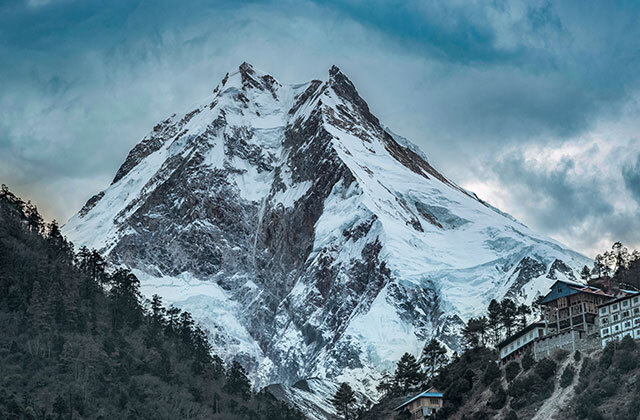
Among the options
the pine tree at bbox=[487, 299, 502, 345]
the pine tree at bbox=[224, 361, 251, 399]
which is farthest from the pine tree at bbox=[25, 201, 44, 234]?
the pine tree at bbox=[487, 299, 502, 345]

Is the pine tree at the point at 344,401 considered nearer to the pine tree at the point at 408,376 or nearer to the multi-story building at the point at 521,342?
the pine tree at the point at 408,376

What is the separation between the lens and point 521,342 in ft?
471

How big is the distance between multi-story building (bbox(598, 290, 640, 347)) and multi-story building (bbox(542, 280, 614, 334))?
7.61 feet

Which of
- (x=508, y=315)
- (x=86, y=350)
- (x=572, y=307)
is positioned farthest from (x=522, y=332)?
(x=86, y=350)

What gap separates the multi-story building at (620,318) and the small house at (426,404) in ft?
93.7

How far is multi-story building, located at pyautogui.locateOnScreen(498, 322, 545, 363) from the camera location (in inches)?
5496

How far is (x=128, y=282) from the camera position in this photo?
186250 millimetres

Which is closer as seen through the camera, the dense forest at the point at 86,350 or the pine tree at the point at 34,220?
the dense forest at the point at 86,350

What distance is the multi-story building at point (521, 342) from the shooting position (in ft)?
458

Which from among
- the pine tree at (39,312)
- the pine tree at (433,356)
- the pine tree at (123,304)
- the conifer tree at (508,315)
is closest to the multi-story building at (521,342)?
the conifer tree at (508,315)

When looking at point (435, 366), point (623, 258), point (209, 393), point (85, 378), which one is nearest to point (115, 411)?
point (85, 378)

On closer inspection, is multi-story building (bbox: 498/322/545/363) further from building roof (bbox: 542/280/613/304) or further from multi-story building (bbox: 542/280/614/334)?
building roof (bbox: 542/280/613/304)

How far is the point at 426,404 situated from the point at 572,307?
27.0m

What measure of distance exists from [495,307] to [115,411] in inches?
2430
